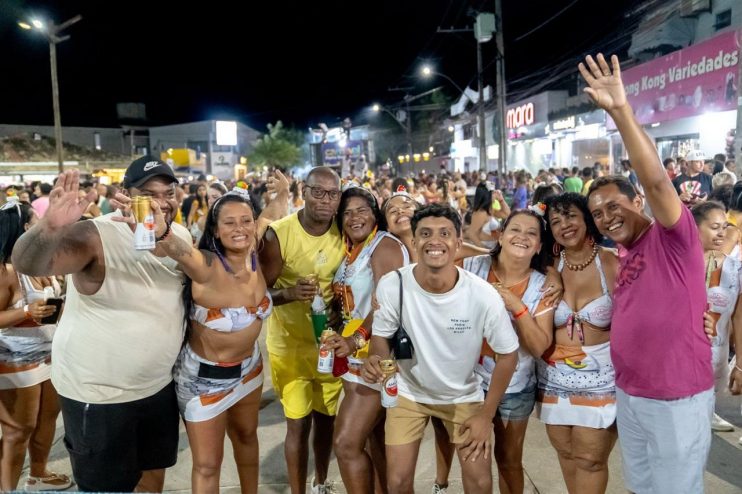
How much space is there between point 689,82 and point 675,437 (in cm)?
1352

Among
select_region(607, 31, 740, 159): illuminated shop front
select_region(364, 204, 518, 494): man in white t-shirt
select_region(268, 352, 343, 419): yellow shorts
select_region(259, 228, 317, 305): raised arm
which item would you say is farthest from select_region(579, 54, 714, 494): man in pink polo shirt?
select_region(607, 31, 740, 159): illuminated shop front

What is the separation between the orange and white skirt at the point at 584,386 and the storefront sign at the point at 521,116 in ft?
89.0

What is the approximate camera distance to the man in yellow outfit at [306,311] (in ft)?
13.0

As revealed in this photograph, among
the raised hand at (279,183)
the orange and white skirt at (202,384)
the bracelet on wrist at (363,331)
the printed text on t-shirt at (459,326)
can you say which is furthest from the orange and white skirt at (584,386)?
the raised hand at (279,183)

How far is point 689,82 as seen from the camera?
13727 millimetres

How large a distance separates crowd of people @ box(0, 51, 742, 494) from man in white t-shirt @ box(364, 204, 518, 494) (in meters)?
0.01

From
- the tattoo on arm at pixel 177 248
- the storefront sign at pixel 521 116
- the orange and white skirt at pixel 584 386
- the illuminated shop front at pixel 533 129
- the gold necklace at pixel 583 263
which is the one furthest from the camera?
the storefront sign at pixel 521 116

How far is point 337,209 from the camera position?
161 inches

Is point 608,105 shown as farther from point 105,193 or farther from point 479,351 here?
point 105,193

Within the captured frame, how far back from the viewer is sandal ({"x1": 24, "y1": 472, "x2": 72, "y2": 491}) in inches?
158

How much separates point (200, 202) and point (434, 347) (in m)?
7.70

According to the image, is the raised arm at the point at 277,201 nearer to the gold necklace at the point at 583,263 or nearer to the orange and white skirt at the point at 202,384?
the orange and white skirt at the point at 202,384

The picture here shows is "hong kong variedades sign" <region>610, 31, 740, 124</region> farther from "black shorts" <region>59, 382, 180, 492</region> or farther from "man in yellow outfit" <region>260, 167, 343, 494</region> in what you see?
"black shorts" <region>59, 382, 180, 492</region>

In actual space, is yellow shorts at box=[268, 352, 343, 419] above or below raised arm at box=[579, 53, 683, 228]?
below
